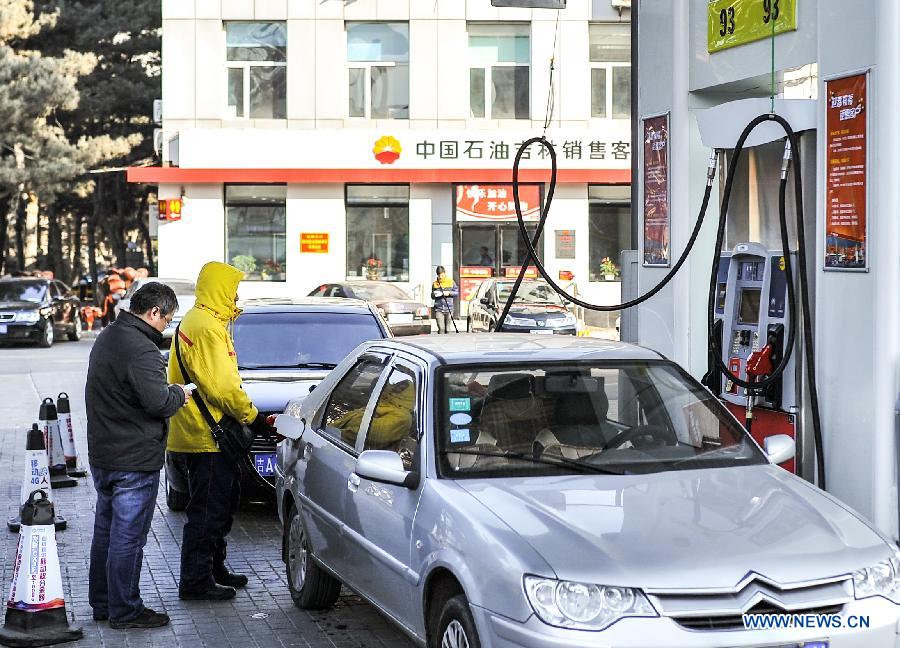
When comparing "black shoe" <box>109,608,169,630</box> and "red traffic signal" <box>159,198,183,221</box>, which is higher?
"red traffic signal" <box>159,198,183,221</box>

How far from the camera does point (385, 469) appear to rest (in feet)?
18.1

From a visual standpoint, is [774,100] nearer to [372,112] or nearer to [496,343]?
[496,343]

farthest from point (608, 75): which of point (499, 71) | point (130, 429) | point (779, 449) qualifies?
point (779, 449)

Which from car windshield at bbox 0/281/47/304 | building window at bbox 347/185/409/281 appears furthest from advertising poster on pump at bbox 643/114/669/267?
building window at bbox 347/185/409/281

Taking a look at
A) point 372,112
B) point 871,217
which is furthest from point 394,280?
point 871,217

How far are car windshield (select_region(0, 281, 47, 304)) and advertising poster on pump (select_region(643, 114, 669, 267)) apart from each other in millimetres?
22368

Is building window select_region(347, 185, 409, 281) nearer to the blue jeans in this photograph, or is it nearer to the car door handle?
the blue jeans

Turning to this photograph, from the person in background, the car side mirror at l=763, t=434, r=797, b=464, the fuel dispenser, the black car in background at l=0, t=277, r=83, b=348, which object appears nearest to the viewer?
the car side mirror at l=763, t=434, r=797, b=464

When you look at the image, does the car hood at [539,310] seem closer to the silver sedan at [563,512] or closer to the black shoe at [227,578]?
the black shoe at [227,578]

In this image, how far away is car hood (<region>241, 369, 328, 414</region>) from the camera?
973 cm

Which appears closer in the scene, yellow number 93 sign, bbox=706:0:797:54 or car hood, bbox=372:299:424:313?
yellow number 93 sign, bbox=706:0:797:54

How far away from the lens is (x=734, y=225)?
32.7 feet

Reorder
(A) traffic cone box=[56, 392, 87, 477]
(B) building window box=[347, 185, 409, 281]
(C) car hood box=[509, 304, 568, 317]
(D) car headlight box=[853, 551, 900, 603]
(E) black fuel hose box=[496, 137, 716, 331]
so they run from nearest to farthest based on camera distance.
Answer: (D) car headlight box=[853, 551, 900, 603] → (E) black fuel hose box=[496, 137, 716, 331] → (A) traffic cone box=[56, 392, 87, 477] → (C) car hood box=[509, 304, 568, 317] → (B) building window box=[347, 185, 409, 281]

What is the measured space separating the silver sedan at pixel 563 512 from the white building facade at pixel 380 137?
28.5 meters
